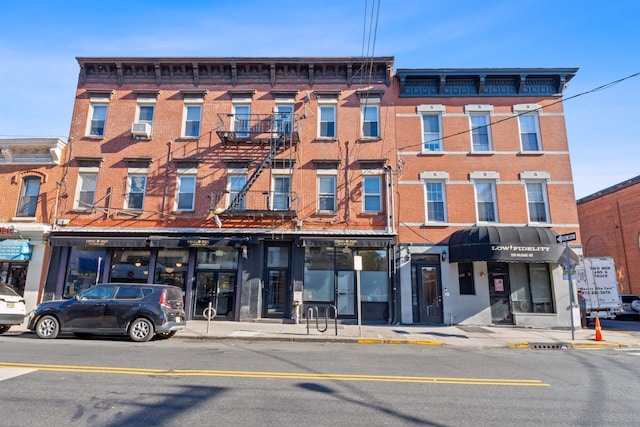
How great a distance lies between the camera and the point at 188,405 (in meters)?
4.93

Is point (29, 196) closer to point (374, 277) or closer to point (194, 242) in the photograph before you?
point (194, 242)

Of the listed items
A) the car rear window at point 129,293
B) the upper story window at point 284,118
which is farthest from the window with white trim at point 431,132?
the car rear window at point 129,293

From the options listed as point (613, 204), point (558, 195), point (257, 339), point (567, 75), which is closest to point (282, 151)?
point (257, 339)

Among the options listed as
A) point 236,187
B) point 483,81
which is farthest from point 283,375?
point 483,81

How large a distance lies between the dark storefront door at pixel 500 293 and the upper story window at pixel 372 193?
5.60m

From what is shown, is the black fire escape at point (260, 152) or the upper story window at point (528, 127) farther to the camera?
the upper story window at point (528, 127)

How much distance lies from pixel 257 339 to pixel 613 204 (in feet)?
98.8

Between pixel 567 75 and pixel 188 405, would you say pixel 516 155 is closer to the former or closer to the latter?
pixel 567 75

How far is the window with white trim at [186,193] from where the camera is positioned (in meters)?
17.0

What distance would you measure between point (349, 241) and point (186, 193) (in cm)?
807

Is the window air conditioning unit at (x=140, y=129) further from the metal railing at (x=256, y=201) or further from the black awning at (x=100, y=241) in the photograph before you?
the black awning at (x=100, y=241)

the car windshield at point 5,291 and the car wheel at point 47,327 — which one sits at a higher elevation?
the car windshield at point 5,291

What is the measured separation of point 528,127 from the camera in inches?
688

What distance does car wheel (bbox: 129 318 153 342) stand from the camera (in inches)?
412
